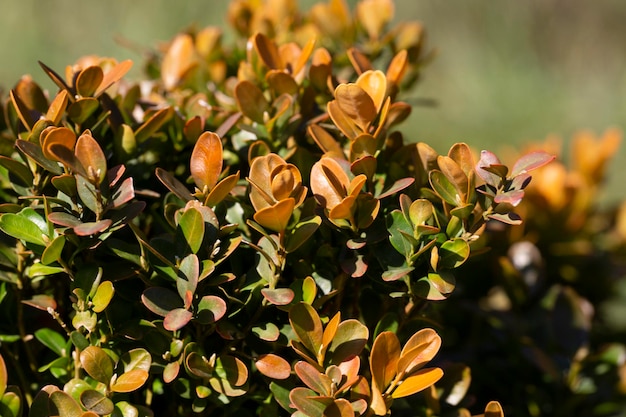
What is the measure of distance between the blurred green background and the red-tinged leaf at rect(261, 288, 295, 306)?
4.62 meters

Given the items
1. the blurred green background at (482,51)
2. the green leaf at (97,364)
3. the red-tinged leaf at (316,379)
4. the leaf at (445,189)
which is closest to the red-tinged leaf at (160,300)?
the green leaf at (97,364)

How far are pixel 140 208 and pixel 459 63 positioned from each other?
6601 mm

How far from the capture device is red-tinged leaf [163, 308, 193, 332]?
106 centimetres

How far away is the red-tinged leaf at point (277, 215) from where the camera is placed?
1.04m

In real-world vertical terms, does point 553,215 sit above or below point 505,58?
above

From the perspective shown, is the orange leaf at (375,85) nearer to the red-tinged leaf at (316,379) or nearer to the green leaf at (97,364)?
the red-tinged leaf at (316,379)

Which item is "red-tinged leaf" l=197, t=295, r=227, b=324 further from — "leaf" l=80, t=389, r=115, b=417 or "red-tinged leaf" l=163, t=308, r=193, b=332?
"leaf" l=80, t=389, r=115, b=417

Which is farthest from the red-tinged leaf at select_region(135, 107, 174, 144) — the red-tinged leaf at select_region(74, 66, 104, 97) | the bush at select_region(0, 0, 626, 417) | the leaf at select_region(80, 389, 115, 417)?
the leaf at select_region(80, 389, 115, 417)

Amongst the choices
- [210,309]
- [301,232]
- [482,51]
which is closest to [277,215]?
[301,232]

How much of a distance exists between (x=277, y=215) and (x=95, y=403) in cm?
40

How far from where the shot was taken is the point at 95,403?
3.59 feet

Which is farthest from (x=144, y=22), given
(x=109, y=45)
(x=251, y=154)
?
(x=251, y=154)

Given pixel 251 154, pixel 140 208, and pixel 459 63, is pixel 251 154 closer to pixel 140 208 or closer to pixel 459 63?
pixel 140 208

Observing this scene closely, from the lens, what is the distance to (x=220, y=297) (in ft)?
3.80
